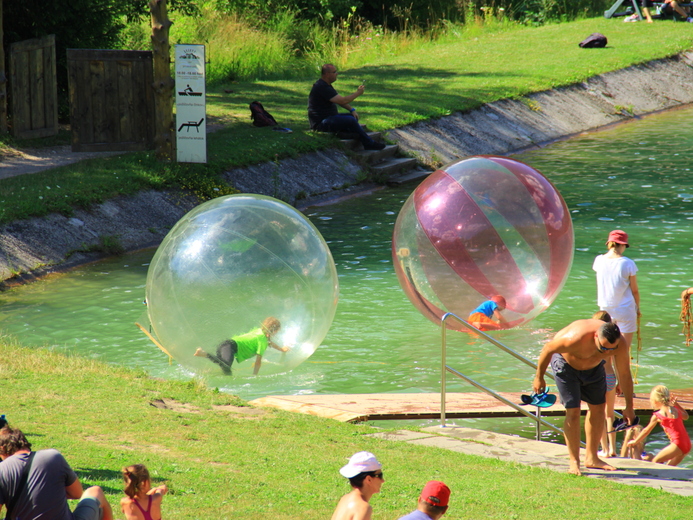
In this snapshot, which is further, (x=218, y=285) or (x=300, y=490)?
(x=218, y=285)

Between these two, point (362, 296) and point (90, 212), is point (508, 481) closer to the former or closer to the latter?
point (362, 296)

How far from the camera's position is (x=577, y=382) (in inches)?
260

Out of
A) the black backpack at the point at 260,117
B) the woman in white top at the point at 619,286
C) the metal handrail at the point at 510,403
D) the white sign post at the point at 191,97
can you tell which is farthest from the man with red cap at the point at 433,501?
the black backpack at the point at 260,117

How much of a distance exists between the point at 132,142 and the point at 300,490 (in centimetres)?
1161

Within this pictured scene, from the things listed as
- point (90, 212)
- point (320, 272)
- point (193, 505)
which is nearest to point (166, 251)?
point (320, 272)

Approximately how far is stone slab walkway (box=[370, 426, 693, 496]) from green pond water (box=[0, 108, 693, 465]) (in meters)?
0.69

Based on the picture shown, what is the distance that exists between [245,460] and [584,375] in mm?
2611

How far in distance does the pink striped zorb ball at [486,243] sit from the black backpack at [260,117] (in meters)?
10.4

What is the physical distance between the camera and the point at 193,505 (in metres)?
5.42

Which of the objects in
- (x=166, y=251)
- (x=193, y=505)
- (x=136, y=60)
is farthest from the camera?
(x=136, y=60)

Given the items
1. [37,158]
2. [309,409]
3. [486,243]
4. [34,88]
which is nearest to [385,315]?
[486,243]

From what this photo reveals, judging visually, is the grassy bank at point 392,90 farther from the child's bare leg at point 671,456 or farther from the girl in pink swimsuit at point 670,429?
the child's bare leg at point 671,456

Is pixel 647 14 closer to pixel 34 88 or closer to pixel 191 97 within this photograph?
pixel 191 97

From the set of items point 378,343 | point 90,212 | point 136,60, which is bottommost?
point 378,343
